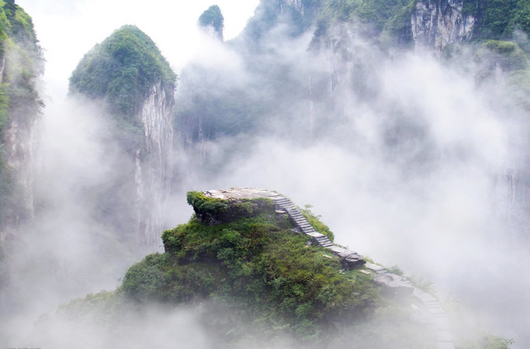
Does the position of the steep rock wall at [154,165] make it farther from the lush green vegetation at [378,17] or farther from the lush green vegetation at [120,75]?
the lush green vegetation at [378,17]

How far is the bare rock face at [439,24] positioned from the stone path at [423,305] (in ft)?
111

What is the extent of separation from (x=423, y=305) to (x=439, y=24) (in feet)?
119

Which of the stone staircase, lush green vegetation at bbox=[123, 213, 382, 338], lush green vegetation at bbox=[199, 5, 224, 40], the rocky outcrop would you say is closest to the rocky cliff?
lush green vegetation at bbox=[123, 213, 382, 338]

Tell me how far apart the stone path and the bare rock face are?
33.9 metres

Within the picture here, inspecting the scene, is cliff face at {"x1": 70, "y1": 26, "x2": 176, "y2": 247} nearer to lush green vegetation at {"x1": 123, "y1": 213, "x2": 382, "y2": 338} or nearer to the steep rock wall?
the steep rock wall

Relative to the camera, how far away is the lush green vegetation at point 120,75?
1415 inches

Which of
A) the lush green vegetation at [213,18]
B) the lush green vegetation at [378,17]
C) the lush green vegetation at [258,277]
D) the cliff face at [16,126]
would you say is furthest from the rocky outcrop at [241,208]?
the lush green vegetation at [213,18]

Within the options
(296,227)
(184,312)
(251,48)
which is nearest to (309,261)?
(296,227)

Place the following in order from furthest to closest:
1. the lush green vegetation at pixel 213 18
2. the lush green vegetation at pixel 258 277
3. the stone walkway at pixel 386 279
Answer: the lush green vegetation at pixel 213 18 → the lush green vegetation at pixel 258 277 → the stone walkway at pixel 386 279

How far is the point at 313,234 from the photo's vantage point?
11.4 m

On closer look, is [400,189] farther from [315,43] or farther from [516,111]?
[315,43]

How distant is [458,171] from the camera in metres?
32.9

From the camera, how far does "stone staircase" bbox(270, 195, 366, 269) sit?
9.93 m

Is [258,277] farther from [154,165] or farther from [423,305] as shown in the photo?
[154,165]
